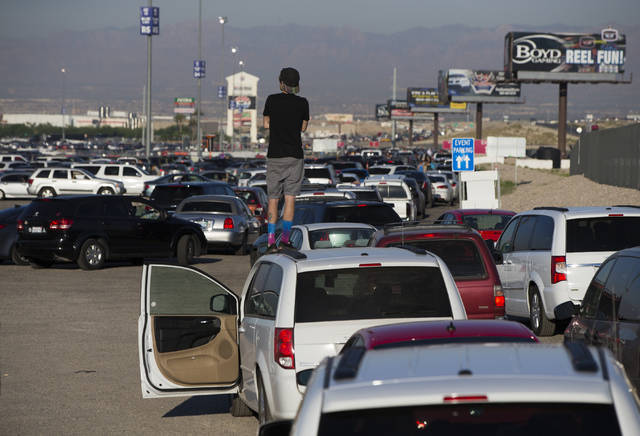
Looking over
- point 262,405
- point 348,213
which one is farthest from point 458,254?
point 348,213

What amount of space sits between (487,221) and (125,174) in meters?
37.6

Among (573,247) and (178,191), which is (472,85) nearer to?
(178,191)

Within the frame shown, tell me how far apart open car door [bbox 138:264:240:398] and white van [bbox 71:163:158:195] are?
49.8 meters

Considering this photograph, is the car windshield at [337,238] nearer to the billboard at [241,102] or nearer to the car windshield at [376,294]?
the car windshield at [376,294]

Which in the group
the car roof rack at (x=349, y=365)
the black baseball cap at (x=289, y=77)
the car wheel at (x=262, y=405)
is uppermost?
the black baseball cap at (x=289, y=77)

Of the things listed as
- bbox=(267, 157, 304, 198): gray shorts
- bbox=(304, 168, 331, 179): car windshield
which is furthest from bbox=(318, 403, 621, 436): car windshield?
bbox=(304, 168, 331, 179): car windshield

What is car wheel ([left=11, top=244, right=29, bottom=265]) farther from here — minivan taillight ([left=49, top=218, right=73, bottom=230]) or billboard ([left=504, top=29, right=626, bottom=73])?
billboard ([left=504, top=29, right=626, bottom=73])

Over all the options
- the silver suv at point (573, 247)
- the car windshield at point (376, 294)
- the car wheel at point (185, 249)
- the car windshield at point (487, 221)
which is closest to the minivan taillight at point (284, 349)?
the car windshield at point (376, 294)

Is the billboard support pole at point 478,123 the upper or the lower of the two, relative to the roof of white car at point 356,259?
upper

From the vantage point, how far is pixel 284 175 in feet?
38.7

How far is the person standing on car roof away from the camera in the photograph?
37.8ft

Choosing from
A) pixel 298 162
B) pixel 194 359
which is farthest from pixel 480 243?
pixel 194 359

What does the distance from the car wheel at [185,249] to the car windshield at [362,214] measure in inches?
305

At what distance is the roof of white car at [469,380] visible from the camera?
344cm
